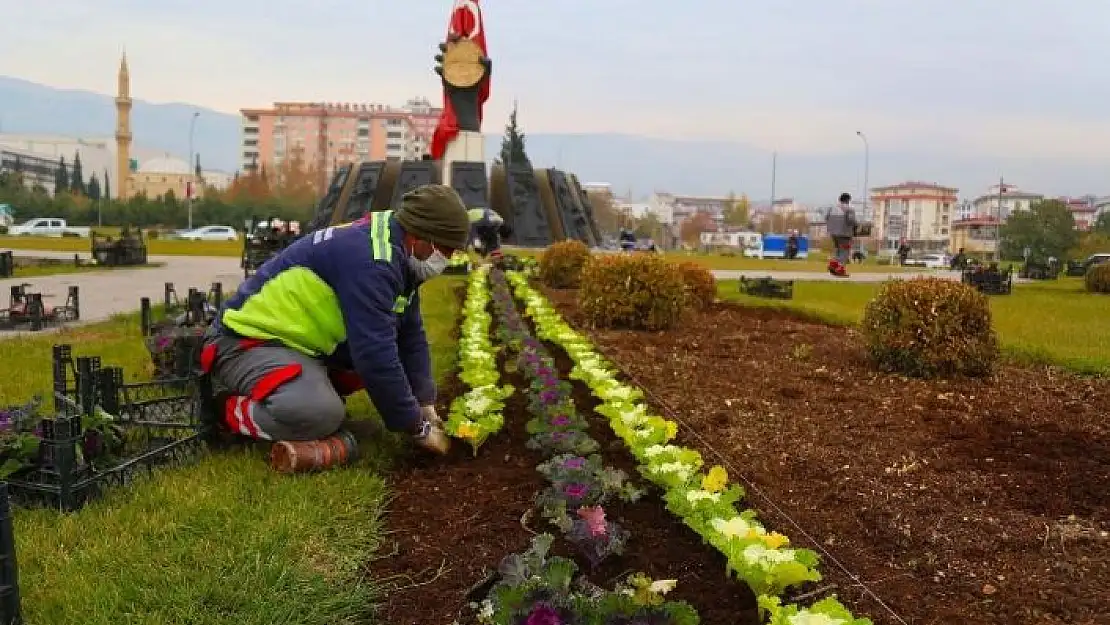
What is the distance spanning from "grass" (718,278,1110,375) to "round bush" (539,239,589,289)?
2.48 metres

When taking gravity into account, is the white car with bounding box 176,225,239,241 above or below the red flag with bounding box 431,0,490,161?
A: below

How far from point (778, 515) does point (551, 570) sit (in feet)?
4.46

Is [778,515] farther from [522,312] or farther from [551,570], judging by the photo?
[522,312]

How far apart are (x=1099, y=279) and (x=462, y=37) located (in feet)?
67.3

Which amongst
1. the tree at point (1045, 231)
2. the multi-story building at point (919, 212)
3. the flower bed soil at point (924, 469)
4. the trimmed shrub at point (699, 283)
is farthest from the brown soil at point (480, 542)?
the multi-story building at point (919, 212)

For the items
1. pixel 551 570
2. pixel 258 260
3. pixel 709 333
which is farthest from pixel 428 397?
pixel 258 260

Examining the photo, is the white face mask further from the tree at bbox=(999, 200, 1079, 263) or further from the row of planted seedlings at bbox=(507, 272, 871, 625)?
the tree at bbox=(999, 200, 1079, 263)

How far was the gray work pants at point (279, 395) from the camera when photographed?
3844mm

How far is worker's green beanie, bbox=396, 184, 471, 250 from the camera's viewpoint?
385 cm

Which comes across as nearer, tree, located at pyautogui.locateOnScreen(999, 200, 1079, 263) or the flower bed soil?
the flower bed soil

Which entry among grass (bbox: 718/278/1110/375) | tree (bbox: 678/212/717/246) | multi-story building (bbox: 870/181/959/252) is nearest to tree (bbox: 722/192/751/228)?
tree (bbox: 678/212/717/246)

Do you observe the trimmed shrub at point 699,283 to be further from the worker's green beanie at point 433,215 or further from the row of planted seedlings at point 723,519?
the worker's green beanie at point 433,215

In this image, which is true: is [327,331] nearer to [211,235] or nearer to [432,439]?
[432,439]

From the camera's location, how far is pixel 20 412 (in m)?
3.62
